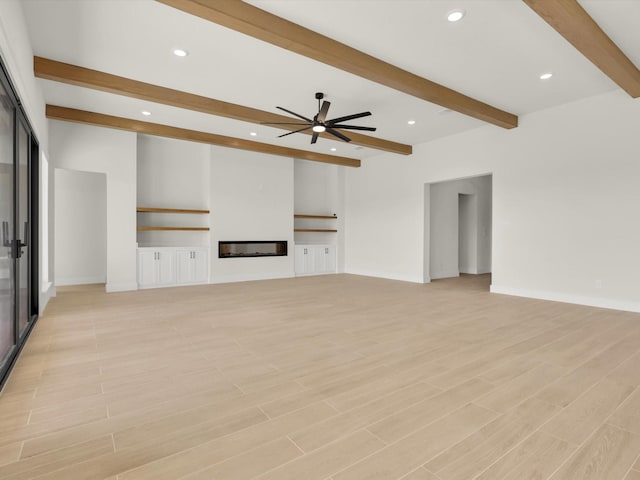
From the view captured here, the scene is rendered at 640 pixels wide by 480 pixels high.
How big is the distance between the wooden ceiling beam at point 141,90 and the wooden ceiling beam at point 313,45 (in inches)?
84.3

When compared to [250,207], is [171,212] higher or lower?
lower

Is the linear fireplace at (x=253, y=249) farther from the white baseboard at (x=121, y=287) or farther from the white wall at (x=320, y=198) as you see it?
the white baseboard at (x=121, y=287)

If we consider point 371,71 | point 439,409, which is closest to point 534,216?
point 371,71

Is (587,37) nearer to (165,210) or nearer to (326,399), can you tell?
(326,399)

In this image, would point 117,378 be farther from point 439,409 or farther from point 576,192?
point 576,192

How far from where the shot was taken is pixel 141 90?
177 inches

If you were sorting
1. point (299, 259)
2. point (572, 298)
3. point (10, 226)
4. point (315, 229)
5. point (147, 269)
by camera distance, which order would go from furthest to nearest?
point (315, 229) → point (299, 259) → point (147, 269) → point (572, 298) → point (10, 226)

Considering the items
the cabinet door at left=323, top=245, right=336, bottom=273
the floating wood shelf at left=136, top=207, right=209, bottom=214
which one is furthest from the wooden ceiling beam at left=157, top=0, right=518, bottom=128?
the cabinet door at left=323, top=245, right=336, bottom=273

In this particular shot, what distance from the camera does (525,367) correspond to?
263 cm

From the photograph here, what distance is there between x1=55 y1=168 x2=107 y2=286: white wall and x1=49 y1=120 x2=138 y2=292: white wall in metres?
1.46

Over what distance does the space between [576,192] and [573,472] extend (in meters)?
4.85

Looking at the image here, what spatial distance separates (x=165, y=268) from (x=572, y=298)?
7.08m

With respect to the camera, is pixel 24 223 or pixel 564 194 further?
pixel 564 194

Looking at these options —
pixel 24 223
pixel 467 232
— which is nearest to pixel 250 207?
pixel 24 223
